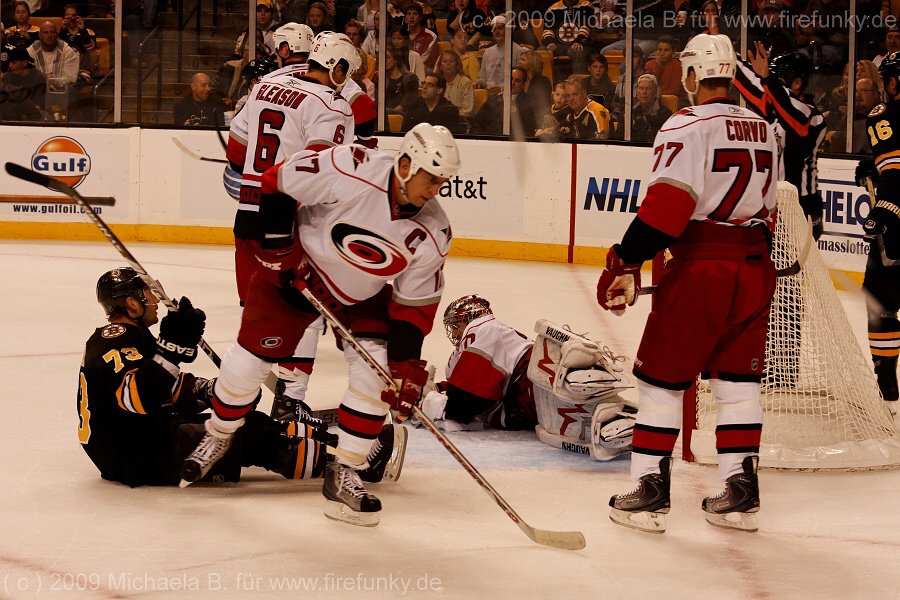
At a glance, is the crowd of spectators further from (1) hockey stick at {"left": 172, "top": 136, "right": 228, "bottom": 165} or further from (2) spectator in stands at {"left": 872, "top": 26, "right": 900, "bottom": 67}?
(1) hockey stick at {"left": 172, "top": 136, "right": 228, "bottom": 165}

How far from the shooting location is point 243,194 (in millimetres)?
4742

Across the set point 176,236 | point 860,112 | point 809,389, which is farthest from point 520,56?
point 809,389

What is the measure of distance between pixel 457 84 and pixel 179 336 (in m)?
6.18

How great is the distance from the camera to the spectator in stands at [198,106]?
33.4 ft

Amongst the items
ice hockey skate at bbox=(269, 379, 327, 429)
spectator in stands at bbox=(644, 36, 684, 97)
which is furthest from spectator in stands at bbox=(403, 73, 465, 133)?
ice hockey skate at bbox=(269, 379, 327, 429)

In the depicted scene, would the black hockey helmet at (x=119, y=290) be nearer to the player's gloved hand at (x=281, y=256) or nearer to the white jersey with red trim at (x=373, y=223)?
the player's gloved hand at (x=281, y=256)

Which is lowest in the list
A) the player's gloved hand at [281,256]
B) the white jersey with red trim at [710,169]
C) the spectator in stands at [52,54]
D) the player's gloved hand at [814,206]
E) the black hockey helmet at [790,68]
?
the player's gloved hand at [281,256]

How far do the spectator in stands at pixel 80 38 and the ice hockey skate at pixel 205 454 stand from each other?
284 inches

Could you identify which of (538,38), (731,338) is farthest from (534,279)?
(731,338)

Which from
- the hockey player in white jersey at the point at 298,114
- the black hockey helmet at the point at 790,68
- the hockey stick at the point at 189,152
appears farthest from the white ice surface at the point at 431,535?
the hockey stick at the point at 189,152

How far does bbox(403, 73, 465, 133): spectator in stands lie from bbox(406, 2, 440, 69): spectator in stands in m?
0.17

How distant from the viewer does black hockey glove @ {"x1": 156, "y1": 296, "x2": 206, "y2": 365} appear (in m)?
3.95

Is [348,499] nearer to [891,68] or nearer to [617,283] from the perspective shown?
[617,283]

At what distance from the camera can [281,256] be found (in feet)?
11.6
